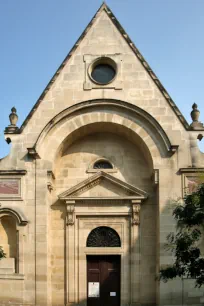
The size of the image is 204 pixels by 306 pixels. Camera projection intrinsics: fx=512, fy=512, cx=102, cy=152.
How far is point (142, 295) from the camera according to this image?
1966cm

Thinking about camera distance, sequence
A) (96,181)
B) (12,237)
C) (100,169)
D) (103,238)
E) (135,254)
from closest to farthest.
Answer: (12,237)
(135,254)
(103,238)
(96,181)
(100,169)

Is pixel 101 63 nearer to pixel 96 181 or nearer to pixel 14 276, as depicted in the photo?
pixel 96 181

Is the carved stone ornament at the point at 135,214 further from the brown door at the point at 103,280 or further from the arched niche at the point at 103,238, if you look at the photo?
the brown door at the point at 103,280

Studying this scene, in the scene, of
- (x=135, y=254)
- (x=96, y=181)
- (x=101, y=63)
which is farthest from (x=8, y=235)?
(x=101, y=63)

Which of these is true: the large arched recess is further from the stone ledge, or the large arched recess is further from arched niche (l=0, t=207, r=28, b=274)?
the stone ledge

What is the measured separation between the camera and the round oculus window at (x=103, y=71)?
2088cm

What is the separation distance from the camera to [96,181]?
20.5 metres

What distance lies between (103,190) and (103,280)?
11.6 feet

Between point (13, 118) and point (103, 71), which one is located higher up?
point (103, 71)

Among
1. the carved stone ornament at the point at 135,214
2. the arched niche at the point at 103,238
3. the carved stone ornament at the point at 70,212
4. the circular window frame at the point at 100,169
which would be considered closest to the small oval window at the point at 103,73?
the circular window frame at the point at 100,169

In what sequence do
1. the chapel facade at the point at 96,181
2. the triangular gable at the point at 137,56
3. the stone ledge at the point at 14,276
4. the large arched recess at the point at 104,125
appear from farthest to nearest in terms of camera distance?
the triangular gable at the point at 137,56
the large arched recess at the point at 104,125
the chapel facade at the point at 96,181
the stone ledge at the point at 14,276

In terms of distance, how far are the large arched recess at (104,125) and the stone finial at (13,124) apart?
1170mm

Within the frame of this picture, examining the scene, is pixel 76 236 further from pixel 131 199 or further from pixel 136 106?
pixel 136 106

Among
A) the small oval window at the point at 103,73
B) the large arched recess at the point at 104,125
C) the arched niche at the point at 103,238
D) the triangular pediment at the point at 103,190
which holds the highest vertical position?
the small oval window at the point at 103,73
